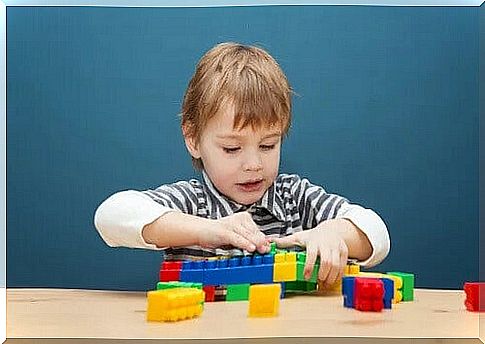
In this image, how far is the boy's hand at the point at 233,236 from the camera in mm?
1204

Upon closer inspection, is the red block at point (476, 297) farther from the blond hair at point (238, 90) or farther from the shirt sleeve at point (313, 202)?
the blond hair at point (238, 90)

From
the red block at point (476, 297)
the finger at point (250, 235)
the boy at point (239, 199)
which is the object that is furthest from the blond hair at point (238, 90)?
the red block at point (476, 297)

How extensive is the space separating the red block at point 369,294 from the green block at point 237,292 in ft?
0.44

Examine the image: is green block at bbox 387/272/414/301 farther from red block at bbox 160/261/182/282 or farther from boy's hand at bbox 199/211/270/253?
red block at bbox 160/261/182/282

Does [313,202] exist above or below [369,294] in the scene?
above

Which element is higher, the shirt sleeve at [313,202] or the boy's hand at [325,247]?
the shirt sleeve at [313,202]

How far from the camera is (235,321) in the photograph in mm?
Answer: 1085

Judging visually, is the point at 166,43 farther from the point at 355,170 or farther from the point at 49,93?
the point at 355,170

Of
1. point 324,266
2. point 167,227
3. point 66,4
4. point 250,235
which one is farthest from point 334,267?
point 66,4

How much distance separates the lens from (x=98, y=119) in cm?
125

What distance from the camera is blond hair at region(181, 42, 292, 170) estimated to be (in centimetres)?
121

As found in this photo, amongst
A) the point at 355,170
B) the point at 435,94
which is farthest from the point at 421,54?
the point at 355,170

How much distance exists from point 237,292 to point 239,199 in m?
0.14

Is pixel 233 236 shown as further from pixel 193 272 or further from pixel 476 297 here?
pixel 476 297
